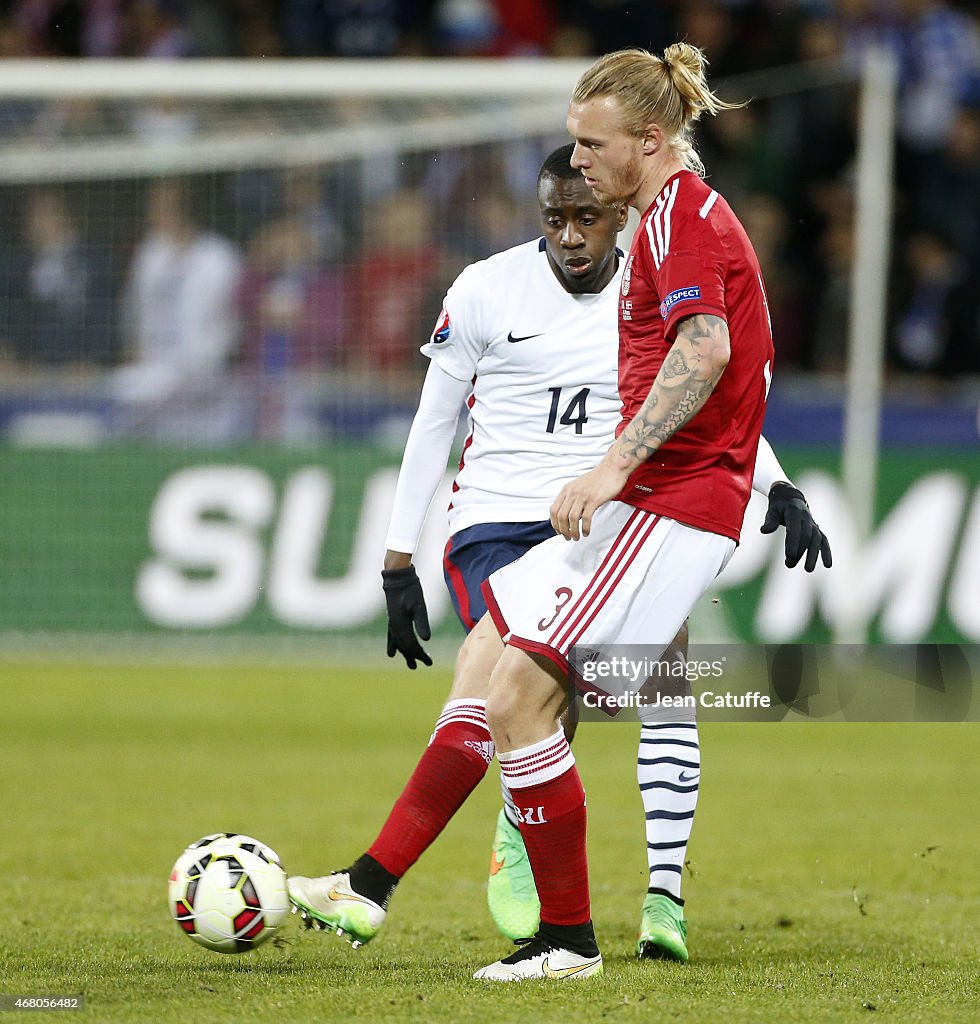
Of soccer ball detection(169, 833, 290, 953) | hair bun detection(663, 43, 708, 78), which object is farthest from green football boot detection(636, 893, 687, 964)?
hair bun detection(663, 43, 708, 78)

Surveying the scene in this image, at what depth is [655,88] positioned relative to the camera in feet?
13.8

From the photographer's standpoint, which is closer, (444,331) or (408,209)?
(444,331)

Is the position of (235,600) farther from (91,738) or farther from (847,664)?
(847,664)

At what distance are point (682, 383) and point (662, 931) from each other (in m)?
1.53

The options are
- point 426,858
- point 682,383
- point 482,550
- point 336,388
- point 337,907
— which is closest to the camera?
point 682,383

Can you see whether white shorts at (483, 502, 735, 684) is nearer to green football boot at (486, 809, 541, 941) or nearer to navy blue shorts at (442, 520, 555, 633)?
navy blue shorts at (442, 520, 555, 633)

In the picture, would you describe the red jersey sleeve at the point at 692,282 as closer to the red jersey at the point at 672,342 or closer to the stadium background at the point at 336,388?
the red jersey at the point at 672,342

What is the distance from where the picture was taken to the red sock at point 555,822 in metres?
4.30

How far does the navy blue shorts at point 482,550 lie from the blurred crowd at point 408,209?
21.1ft

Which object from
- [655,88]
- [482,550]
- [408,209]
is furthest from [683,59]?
[408,209]

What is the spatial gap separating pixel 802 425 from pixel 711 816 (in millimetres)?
5062

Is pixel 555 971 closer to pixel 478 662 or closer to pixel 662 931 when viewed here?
pixel 662 931

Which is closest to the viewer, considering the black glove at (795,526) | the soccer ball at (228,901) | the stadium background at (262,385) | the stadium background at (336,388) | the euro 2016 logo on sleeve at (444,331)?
the soccer ball at (228,901)

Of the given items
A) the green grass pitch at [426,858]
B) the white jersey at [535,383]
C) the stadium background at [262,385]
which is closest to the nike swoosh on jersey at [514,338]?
the white jersey at [535,383]
